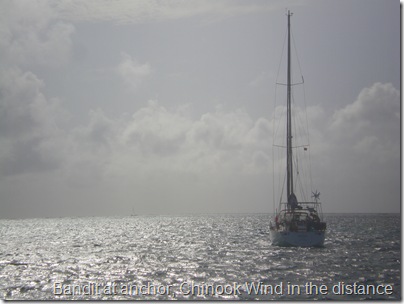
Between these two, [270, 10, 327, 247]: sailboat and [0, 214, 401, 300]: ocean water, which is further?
[270, 10, 327, 247]: sailboat

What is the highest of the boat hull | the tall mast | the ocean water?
the tall mast

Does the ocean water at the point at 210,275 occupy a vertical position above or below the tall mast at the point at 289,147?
below

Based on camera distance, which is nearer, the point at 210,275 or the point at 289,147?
the point at 210,275

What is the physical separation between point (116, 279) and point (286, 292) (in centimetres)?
1591

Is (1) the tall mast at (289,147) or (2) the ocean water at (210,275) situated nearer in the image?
(2) the ocean water at (210,275)

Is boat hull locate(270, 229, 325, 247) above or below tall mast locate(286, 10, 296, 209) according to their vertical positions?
below

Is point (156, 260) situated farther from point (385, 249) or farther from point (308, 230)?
point (385, 249)

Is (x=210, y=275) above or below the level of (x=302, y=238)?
below

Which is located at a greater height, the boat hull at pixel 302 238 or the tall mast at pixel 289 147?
the tall mast at pixel 289 147

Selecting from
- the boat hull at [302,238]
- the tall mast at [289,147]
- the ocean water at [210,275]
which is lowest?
the ocean water at [210,275]

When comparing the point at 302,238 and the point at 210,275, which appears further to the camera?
the point at 302,238

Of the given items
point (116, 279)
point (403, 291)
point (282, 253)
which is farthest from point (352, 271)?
point (116, 279)

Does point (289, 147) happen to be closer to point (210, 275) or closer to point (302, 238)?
point (302, 238)

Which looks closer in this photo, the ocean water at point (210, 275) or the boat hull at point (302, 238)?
the ocean water at point (210, 275)
